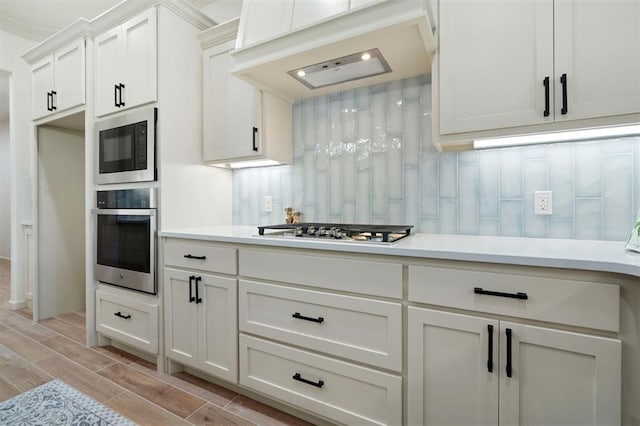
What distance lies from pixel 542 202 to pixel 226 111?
1.97 metres

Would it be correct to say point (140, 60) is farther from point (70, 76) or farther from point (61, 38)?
point (61, 38)

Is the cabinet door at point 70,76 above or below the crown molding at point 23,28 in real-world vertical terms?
below

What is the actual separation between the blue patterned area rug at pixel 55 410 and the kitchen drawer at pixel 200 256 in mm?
820

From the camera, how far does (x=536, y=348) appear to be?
1042 mm

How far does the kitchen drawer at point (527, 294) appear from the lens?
0.96 metres

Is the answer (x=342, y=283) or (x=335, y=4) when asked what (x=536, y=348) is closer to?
(x=342, y=283)

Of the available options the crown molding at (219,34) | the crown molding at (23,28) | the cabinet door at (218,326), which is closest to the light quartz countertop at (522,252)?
the cabinet door at (218,326)

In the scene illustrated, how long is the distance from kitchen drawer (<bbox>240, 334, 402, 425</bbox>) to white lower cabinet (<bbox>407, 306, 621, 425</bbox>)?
12 centimetres

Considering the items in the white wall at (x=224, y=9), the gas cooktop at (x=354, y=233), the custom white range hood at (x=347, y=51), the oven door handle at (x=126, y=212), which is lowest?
the gas cooktop at (x=354, y=233)

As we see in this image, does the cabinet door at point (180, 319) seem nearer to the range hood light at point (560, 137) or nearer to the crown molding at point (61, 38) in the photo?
the range hood light at point (560, 137)

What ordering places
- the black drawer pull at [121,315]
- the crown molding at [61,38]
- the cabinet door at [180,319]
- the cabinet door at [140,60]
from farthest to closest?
the crown molding at [61,38], the black drawer pull at [121,315], the cabinet door at [140,60], the cabinet door at [180,319]

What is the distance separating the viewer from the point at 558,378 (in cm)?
102

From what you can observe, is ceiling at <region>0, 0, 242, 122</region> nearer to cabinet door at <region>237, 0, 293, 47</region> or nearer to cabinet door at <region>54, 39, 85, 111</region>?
cabinet door at <region>54, 39, 85, 111</region>

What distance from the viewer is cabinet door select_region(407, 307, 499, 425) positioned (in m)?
1.11
